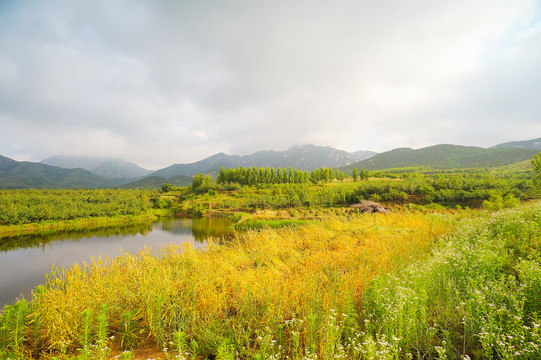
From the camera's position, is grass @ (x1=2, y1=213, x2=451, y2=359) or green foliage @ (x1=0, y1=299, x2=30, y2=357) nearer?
green foliage @ (x1=0, y1=299, x2=30, y2=357)

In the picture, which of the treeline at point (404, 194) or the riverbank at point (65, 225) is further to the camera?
the riverbank at point (65, 225)

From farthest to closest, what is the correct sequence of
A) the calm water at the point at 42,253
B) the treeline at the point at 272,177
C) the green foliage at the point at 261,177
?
1. the green foliage at the point at 261,177
2. the treeline at the point at 272,177
3. the calm water at the point at 42,253

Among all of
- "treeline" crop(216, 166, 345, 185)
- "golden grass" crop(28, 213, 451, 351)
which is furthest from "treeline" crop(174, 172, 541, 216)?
"golden grass" crop(28, 213, 451, 351)

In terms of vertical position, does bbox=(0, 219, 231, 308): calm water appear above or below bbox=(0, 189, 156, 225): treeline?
below

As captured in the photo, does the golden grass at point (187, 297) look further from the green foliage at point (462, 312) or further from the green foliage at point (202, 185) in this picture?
the green foliage at point (202, 185)

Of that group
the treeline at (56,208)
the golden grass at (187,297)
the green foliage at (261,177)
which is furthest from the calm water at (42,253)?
the green foliage at (261,177)

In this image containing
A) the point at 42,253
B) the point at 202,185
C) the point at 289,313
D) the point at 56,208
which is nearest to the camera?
the point at 289,313

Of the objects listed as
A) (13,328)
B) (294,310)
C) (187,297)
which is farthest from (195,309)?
(13,328)

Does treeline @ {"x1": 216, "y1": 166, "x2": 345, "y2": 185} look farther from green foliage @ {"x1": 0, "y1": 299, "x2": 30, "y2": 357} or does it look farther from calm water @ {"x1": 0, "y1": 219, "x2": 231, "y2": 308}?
green foliage @ {"x1": 0, "y1": 299, "x2": 30, "y2": 357}

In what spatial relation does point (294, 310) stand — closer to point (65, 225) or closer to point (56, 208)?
point (65, 225)

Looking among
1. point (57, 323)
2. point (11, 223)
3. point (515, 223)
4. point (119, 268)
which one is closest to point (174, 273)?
point (119, 268)

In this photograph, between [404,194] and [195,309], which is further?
[404,194]

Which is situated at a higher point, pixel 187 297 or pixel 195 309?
pixel 187 297

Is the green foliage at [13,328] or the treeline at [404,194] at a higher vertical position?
the green foliage at [13,328]
